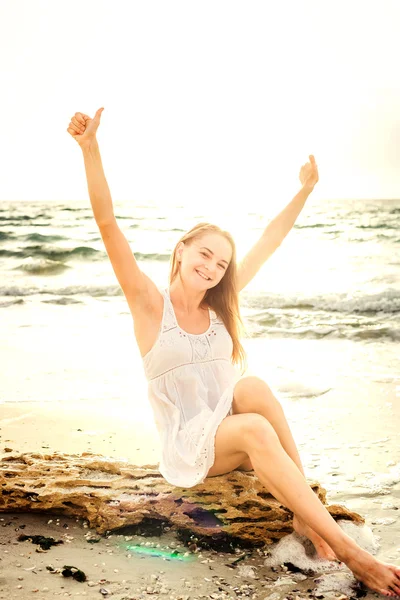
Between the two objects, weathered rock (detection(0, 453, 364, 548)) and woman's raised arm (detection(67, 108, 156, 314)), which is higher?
woman's raised arm (detection(67, 108, 156, 314))

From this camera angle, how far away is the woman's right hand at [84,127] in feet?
11.5

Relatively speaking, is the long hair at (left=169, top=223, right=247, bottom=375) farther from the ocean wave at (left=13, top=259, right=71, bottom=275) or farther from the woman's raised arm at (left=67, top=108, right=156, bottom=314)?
the ocean wave at (left=13, top=259, right=71, bottom=275)

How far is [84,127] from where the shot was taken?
11.7 feet

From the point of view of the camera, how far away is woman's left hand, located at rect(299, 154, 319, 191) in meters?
4.62

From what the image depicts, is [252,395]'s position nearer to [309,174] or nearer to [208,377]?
[208,377]

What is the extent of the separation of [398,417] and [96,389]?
9.64 feet

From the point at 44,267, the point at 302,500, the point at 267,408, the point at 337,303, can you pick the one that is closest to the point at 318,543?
the point at 302,500

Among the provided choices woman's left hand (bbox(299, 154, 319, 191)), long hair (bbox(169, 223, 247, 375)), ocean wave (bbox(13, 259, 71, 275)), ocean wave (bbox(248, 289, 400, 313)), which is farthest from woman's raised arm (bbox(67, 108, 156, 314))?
ocean wave (bbox(13, 259, 71, 275))

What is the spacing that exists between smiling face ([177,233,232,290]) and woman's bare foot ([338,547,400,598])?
172 centimetres

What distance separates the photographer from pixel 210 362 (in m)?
3.96

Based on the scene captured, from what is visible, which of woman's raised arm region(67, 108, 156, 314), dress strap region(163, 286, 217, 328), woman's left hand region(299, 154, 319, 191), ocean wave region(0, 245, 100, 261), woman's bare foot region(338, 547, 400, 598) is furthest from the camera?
ocean wave region(0, 245, 100, 261)

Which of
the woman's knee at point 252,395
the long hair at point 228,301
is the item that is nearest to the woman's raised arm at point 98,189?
the long hair at point 228,301

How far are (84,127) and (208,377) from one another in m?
1.59

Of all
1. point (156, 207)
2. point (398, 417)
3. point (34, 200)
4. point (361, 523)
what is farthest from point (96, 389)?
point (34, 200)
